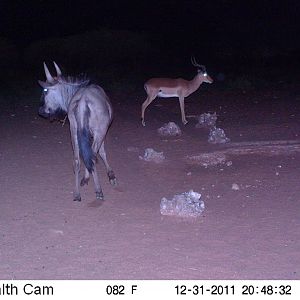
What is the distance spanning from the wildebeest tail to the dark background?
542 inches

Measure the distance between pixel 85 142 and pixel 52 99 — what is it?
1284 mm

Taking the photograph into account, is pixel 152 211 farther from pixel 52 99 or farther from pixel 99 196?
pixel 52 99

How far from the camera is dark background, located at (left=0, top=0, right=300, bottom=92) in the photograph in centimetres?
2784

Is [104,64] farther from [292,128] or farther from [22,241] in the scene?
[22,241]

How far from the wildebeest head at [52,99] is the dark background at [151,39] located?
13015mm

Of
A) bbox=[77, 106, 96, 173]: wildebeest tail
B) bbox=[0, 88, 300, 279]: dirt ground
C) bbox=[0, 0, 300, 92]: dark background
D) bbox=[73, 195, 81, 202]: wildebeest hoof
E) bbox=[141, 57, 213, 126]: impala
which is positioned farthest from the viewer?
bbox=[0, 0, 300, 92]: dark background

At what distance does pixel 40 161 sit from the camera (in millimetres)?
10906

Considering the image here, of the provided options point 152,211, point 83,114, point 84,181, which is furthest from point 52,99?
point 152,211

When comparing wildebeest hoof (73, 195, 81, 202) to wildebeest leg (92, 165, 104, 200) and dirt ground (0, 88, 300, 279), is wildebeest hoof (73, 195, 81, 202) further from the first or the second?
wildebeest leg (92, 165, 104, 200)

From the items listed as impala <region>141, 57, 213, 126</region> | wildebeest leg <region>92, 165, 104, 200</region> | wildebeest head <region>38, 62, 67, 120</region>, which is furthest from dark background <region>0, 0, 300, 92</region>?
wildebeest leg <region>92, 165, 104, 200</region>

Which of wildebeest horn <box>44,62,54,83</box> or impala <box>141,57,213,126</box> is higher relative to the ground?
impala <box>141,57,213,126</box>

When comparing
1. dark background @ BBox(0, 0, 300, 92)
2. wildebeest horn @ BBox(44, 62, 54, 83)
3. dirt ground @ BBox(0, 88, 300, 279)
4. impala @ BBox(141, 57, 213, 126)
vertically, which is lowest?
dirt ground @ BBox(0, 88, 300, 279)

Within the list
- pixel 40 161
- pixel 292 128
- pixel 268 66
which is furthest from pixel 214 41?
pixel 40 161

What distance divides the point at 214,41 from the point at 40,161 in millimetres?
29553
